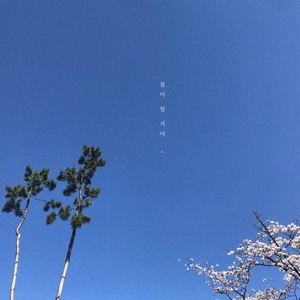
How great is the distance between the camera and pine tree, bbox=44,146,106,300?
14.8 meters

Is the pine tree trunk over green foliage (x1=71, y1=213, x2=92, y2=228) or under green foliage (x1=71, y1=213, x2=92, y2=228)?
under

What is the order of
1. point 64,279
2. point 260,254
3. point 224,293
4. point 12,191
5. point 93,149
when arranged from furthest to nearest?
point 93,149 → point 12,191 → point 224,293 → point 64,279 → point 260,254

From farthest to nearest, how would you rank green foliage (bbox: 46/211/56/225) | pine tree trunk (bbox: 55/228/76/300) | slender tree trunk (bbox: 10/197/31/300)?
green foliage (bbox: 46/211/56/225), pine tree trunk (bbox: 55/228/76/300), slender tree trunk (bbox: 10/197/31/300)

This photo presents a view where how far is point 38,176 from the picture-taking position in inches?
646

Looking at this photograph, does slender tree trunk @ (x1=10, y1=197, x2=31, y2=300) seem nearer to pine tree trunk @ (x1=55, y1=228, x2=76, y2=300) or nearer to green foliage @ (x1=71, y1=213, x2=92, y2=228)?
pine tree trunk @ (x1=55, y1=228, x2=76, y2=300)

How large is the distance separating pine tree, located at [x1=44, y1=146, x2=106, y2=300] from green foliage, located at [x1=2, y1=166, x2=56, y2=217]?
0.85 meters

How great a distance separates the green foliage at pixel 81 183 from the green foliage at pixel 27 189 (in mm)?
853

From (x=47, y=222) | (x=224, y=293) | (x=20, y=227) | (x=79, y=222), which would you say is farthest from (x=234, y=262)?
(x=20, y=227)

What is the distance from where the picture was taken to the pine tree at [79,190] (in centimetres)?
1477

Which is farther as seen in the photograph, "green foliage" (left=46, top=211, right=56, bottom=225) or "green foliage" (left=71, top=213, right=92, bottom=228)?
"green foliage" (left=46, top=211, right=56, bottom=225)

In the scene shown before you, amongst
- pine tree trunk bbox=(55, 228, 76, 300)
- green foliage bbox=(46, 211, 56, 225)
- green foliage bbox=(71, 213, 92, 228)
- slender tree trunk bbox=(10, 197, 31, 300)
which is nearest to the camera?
slender tree trunk bbox=(10, 197, 31, 300)

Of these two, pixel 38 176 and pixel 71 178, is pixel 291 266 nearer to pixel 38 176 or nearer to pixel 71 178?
pixel 71 178

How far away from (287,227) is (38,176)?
14013 mm

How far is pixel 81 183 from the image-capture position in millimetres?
17203
